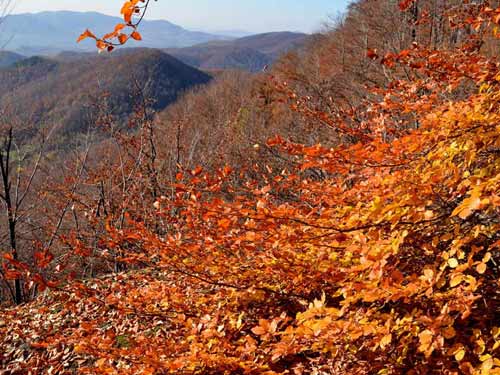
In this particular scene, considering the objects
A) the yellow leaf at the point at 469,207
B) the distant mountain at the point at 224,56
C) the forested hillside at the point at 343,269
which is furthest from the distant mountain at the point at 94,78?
the distant mountain at the point at 224,56

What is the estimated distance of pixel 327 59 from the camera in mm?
23594

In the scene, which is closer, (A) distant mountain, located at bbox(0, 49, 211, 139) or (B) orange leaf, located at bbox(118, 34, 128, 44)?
(B) orange leaf, located at bbox(118, 34, 128, 44)

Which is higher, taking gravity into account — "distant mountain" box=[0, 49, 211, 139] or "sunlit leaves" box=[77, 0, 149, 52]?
"distant mountain" box=[0, 49, 211, 139]

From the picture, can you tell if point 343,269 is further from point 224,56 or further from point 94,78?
point 224,56

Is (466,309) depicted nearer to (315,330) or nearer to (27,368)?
(315,330)

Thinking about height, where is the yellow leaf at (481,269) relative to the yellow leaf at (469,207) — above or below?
below

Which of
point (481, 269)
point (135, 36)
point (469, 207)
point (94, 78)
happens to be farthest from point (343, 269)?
point (94, 78)

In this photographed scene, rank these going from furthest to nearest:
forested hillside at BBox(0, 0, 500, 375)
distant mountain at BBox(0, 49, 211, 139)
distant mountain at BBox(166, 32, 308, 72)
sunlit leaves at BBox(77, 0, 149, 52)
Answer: distant mountain at BBox(166, 32, 308, 72) < distant mountain at BBox(0, 49, 211, 139) < forested hillside at BBox(0, 0, 500, 375) < sunlit leaves at BBox(77, 0, 149, 52)

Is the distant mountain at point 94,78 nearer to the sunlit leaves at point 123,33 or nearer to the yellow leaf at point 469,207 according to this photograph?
the sunlit leaves at point 123,33

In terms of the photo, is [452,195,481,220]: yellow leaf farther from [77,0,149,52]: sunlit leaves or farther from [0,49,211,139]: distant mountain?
[0,49,211,139]: distant mountain

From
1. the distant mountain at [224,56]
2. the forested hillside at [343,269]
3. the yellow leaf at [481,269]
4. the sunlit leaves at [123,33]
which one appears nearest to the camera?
the sunlit leaves at [123,33]

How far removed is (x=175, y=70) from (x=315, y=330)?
90356 millimetres

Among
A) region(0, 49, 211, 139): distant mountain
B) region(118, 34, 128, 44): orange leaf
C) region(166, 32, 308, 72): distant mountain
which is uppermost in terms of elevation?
region(166, 32, 308, 72): distant mountain

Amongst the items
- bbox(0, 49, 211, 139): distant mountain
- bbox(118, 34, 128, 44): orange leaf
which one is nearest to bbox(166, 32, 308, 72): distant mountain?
bbox(0, 49, 211, 139): distant mountain
